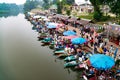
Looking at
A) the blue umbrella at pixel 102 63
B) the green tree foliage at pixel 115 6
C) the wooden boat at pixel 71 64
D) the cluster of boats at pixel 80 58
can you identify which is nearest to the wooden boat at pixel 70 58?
the cluster of boats at pixel 80 58

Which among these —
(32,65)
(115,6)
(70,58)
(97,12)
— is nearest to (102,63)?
(70,58)

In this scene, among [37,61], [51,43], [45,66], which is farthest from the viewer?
[51,43]

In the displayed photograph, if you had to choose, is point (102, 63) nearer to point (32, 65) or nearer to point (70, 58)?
point (70, 58)

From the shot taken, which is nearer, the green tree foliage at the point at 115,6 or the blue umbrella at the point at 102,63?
the blue umbrella at the point at 102,63

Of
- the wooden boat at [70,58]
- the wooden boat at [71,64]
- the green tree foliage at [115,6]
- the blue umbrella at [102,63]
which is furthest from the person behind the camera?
the green tree foliage at [115,6]

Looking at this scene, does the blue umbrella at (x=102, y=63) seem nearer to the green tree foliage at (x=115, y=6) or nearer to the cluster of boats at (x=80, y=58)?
the cluster of boats at (x=80, y=58)

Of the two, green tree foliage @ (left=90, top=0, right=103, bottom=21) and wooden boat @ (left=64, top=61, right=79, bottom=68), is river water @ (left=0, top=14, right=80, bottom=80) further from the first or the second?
green tree foliage @ (left=90, top=0, right=103, bottom=21)

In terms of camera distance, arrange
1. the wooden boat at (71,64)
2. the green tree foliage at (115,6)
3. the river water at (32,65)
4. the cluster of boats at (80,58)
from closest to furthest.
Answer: the cluster of boats at (80,58) < the river water at (32,65) < the wooden boat at (71,64) < the green tree foliage at (115,6)

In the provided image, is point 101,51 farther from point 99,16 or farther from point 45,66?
point 99,16

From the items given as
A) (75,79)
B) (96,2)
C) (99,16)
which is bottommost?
(75,79)

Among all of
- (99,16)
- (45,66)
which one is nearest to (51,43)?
(45,66)

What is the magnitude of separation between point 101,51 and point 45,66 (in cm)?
1023

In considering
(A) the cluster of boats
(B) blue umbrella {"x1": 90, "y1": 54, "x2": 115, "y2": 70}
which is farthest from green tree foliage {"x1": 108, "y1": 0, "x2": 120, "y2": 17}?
(B) blue umbrella {"x1": 90, "y1": 54, "x2": 115, "y2": 70}

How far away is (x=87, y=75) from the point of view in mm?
29828
